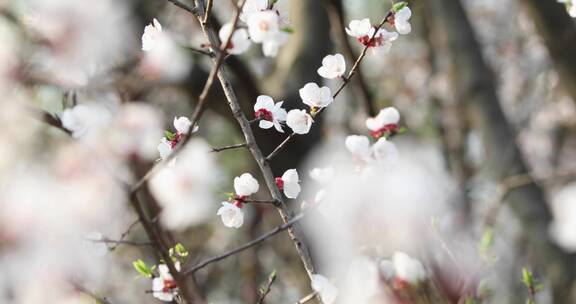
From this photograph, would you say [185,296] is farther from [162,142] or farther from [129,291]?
[129,291]

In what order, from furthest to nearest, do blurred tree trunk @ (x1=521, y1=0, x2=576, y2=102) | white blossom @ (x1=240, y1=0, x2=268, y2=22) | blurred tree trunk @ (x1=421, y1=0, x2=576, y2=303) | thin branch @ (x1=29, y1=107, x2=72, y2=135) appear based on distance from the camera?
blurred tree trunk @ (x1=421, y1=0, x2=576, y2=303) < blurred tree trunk @ (x1=521, y1=0, x2=576, y2=102) < white blossom @ (x1=240, y1=0, x2=268, y2=22) < thin branch @ (x1=29, y1=107, x2=72, y2=135)

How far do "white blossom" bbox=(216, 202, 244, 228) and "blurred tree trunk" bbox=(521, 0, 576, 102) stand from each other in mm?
1763

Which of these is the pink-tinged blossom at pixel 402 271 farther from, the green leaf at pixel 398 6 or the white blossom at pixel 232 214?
the green leaf at pixel 398 6

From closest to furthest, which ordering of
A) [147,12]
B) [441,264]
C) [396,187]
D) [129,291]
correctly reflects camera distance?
[396,187]
[441,264]
[147,12]
[129,291]

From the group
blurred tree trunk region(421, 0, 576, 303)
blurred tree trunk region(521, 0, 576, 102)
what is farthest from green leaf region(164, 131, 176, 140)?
blurred tree trunk region(421, 0, 576, 303)

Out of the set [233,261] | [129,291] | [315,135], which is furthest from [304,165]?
[129,291]

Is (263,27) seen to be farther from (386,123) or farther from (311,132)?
(311,132)

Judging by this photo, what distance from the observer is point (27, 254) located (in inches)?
24.4

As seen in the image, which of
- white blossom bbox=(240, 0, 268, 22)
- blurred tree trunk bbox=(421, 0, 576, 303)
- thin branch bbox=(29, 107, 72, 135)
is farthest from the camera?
blurred tree trunk bbox=(421, 0, 576, 303)

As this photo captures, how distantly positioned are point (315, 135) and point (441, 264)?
125cm

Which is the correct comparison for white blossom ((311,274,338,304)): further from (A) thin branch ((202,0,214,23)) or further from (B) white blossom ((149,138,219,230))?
(A) thin branch ((202,0,214,23))

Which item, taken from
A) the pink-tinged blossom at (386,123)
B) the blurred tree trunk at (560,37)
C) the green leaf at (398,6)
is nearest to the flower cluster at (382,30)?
the green leaf at (398,6)

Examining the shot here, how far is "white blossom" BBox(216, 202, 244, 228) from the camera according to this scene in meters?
0.99

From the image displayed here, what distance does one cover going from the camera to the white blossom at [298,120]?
1.02m
